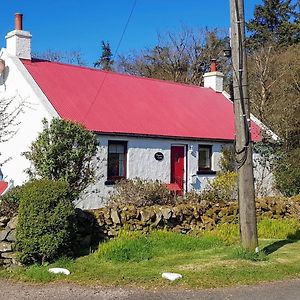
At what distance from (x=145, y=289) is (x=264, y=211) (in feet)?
22.4

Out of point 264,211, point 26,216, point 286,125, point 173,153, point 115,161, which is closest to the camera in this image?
point 26,216

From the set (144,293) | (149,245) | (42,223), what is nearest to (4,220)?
(42,223)

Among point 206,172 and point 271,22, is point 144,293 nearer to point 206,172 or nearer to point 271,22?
point 206,172

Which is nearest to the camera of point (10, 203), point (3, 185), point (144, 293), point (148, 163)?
point (144, 293)

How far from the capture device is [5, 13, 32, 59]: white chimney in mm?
18797

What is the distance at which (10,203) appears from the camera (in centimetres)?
1002

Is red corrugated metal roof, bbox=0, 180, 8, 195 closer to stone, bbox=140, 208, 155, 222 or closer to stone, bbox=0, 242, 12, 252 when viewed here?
stone, bbox=140, 208, 155, 222

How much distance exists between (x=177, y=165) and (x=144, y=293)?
507 inches

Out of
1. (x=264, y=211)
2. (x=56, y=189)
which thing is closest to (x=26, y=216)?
(x=56, y=189)

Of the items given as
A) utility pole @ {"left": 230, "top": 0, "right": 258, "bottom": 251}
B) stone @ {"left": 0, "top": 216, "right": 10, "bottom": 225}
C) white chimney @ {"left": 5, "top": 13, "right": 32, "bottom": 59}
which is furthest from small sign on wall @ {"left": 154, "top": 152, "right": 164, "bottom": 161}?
stone @ {"left": 0, "top": 216, "right": 10, "bottom": 225}

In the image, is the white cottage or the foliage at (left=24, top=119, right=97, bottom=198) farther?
the white cottage

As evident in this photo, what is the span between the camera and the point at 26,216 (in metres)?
8.70

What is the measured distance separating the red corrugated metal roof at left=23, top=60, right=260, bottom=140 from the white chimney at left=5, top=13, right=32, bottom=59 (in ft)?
1.53

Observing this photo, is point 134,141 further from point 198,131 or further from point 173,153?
point 198,131
